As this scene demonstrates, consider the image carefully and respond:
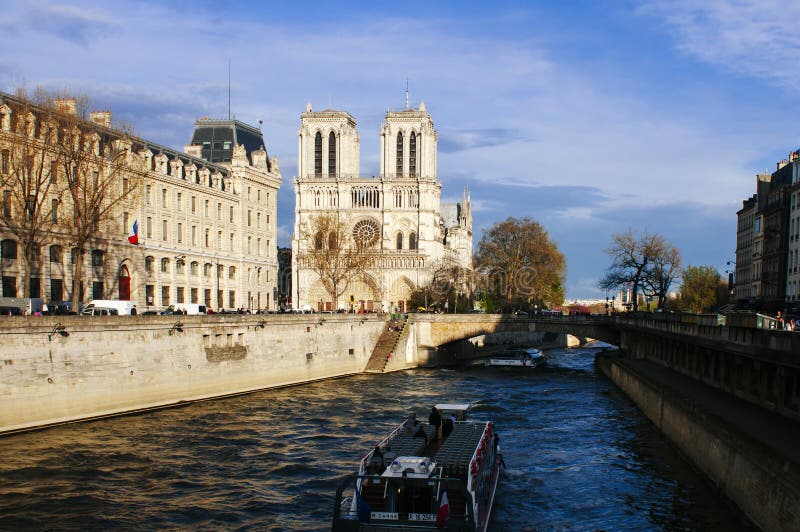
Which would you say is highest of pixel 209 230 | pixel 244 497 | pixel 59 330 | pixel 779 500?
pixel 209 230

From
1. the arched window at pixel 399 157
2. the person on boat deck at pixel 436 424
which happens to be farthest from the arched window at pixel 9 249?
the arched window at pixel 399 157

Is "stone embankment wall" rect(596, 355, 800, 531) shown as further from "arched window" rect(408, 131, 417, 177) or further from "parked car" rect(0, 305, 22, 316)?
"arched window" rect(408, 131, 417, 177)

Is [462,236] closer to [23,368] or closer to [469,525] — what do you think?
[23,368]

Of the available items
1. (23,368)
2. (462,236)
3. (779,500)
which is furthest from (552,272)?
(779,500)

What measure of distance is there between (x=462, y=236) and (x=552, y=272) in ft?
183

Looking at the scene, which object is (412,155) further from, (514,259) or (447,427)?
(447,427)

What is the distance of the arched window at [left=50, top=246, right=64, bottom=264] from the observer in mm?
61562

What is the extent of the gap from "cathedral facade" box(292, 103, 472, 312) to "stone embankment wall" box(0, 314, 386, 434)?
61.4 metres

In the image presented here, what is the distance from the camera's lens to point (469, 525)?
21531mm

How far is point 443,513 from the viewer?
21.7 metres

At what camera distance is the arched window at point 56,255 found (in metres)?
61.6

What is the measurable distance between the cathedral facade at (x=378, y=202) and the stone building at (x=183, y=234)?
105 ft

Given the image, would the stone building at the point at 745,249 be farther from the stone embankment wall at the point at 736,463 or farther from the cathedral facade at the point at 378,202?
the stone embankment wall at the point at 736,463

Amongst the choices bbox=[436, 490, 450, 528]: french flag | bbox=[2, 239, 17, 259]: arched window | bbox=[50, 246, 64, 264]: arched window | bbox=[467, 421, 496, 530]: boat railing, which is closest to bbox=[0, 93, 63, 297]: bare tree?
bbox=[2, 239, 17, 259]: arched window
